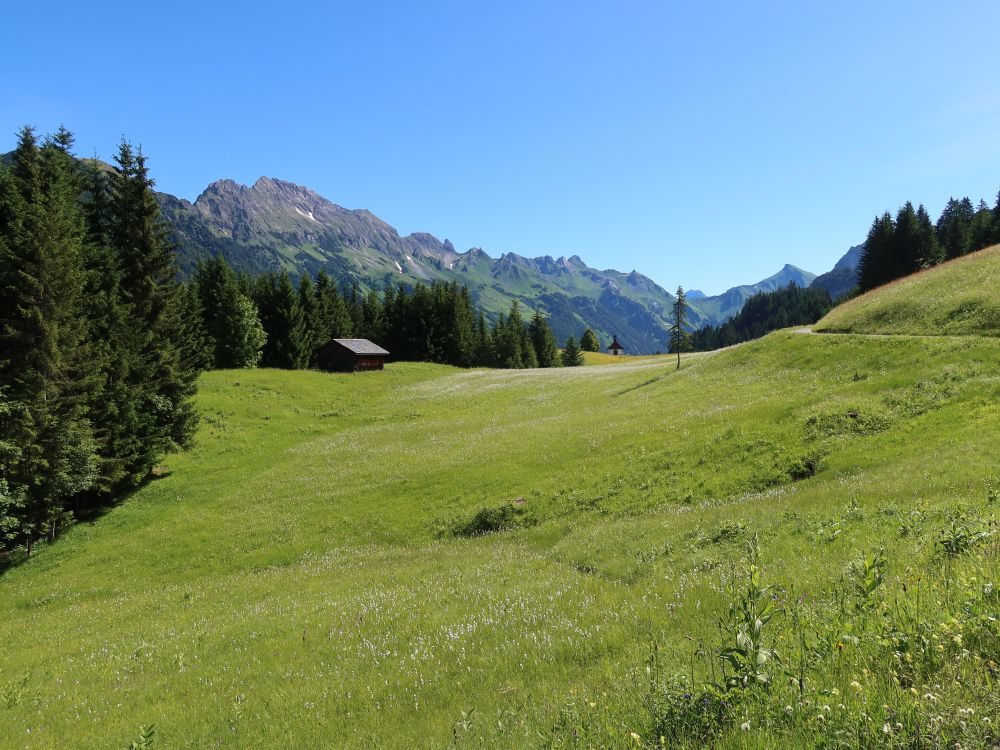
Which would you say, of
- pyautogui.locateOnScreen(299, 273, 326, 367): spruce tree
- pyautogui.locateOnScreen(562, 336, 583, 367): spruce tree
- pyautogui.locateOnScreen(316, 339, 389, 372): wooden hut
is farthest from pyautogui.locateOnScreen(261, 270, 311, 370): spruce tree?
pyautogui.locateOnScreen(562, 336, 583, 367): spruce tree

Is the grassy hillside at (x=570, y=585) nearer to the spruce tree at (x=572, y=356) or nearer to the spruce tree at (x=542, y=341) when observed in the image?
the spruce tree at (x=542, y=341)

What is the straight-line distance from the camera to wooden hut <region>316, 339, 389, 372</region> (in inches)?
3563

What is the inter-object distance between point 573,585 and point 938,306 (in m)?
38.7

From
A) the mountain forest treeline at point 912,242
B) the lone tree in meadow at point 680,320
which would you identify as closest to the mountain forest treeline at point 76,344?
the lone tree in meadow at point 680,320

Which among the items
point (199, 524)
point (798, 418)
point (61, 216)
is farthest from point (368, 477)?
point (798, 418)

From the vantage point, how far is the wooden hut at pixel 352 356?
297 ft

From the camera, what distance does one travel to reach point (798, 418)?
2452 cm

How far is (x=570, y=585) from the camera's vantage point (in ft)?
37.5

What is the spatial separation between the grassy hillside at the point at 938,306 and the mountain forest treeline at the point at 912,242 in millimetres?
67350

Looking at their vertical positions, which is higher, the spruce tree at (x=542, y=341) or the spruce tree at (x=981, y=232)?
the spruce tree at (x=981, y=232)

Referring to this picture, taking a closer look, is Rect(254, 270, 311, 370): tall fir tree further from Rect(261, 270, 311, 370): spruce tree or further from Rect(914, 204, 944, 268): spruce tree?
Rect(914, 204, 944, 268): spruce tree

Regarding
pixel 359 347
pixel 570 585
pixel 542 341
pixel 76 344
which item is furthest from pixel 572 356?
pixel 570 585

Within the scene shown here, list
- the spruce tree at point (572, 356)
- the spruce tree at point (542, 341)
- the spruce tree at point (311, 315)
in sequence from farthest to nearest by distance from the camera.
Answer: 1. the spruce tree at point (572, 356)
2. the spruce tree at point (542, 341)
3. the spruce tree at point (311, 315)

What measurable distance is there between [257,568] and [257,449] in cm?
2536
